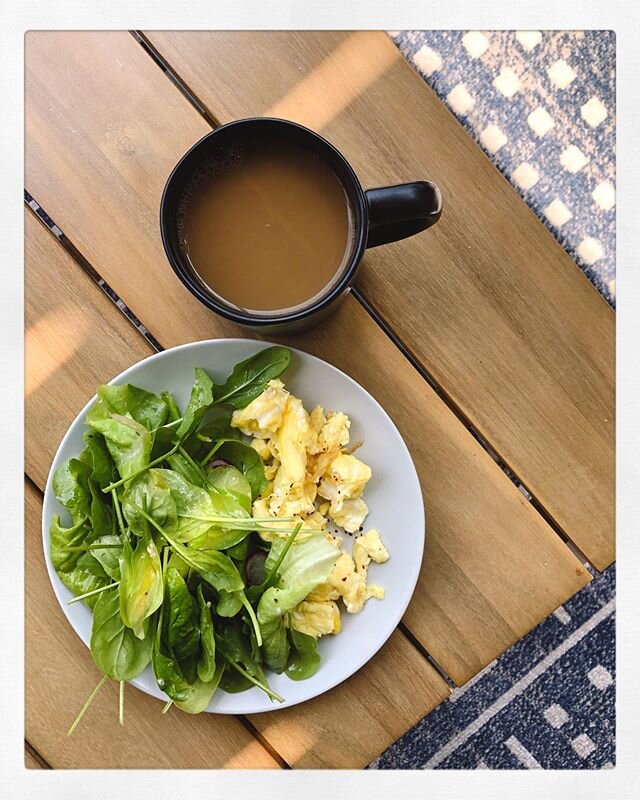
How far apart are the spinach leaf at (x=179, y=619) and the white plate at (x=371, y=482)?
0.19 ft

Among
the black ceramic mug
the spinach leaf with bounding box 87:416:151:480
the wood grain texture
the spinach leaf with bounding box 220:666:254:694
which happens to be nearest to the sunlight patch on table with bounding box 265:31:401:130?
the wood grain texture

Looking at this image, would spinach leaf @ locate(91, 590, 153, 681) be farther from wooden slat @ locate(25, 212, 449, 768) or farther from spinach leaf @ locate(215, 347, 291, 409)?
spinach leaf @ locate(215, 347, 291, 409)

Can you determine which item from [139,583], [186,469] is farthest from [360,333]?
[139,583]

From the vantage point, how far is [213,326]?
2.68 feet

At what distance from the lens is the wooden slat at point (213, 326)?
2.66 ft

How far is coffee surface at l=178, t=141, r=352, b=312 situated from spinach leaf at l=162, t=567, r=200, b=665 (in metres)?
0.27

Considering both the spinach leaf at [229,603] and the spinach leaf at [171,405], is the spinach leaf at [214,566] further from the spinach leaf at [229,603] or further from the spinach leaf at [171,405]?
the spinach leaf at [171,405]

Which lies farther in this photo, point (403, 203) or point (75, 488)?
point (75, 488)

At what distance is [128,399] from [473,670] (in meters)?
0.46

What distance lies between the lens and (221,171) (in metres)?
0.70

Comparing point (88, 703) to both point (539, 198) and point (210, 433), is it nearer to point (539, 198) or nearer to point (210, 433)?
point (210, 433)

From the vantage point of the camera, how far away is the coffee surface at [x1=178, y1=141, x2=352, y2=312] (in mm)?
688

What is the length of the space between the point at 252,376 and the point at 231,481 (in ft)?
0.35
